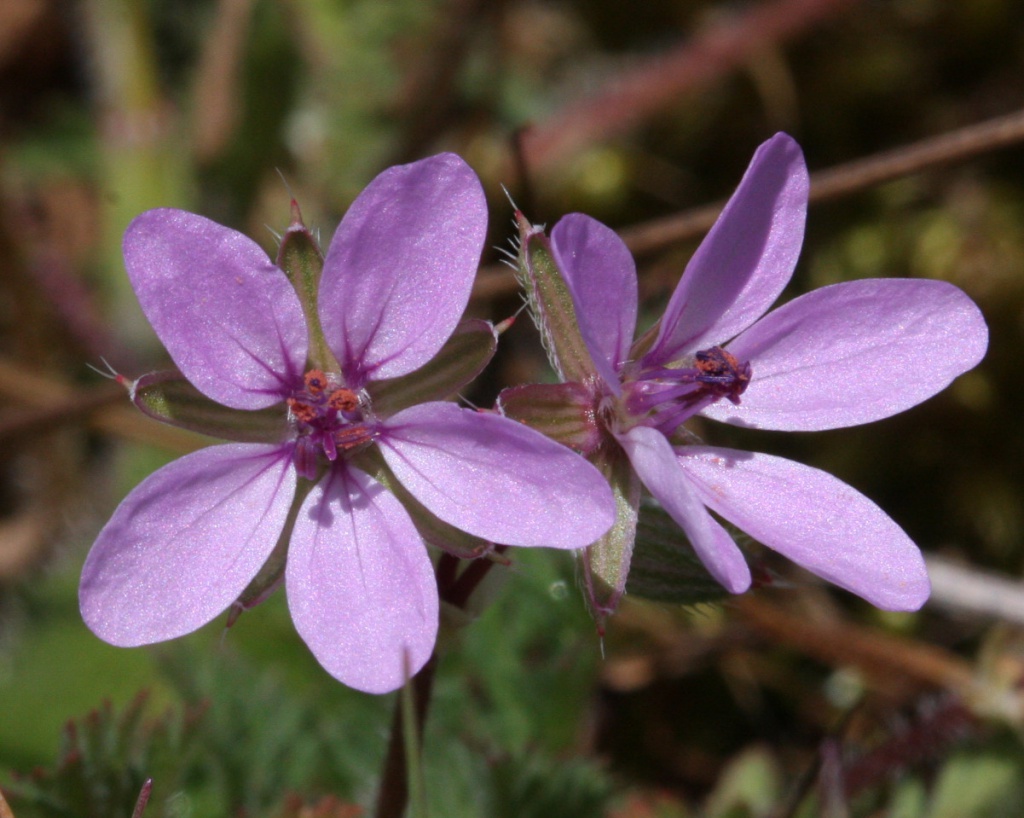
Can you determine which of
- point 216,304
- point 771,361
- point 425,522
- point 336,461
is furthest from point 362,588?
point 771,361

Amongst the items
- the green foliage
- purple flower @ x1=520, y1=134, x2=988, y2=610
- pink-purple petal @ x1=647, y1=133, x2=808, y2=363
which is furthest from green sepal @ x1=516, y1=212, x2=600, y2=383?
the green foliage

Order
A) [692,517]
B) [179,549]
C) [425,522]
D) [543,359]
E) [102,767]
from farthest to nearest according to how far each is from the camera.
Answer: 1. [543,359]
2. [102,767]
3. [425,522]
4. [179,549]
5. [692,517]

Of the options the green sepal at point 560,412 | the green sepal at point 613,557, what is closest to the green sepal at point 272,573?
the green sepal at point 560,412

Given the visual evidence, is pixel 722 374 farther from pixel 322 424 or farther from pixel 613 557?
pixel 322 424

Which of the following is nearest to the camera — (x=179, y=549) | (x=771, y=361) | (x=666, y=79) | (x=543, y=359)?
(x=179, y=549)

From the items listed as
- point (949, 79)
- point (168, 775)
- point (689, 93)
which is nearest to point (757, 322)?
point (168, 775)

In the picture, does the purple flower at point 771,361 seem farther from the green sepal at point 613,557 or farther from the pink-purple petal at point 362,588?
the pink-purple petal at point 362,588

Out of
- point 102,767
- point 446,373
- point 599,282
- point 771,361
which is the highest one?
point 599,282
